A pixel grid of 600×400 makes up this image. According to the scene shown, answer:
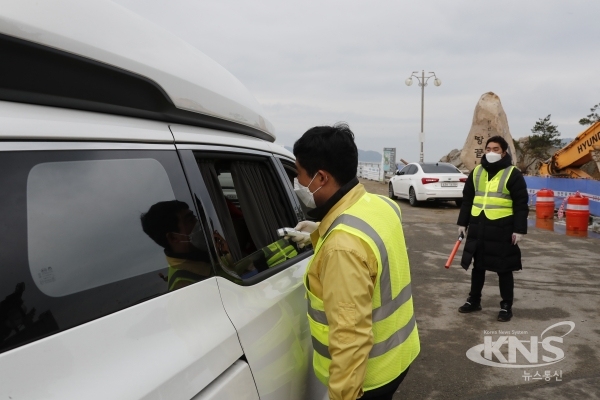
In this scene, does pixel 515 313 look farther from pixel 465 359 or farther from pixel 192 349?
pixel 192 349

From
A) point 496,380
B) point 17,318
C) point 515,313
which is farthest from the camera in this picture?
point 515,313

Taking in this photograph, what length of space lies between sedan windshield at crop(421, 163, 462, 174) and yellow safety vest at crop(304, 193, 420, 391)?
14916 millimetres

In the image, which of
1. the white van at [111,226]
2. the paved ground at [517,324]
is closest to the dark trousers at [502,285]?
the paved ground at [517,324]

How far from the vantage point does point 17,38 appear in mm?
1104

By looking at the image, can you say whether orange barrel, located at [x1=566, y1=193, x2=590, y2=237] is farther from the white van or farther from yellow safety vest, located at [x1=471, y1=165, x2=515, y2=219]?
the white van

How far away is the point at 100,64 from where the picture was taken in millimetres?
1326

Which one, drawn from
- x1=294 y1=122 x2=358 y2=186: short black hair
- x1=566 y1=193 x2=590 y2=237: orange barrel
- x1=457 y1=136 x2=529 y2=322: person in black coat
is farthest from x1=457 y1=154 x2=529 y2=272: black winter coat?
x1=566 y1=193 x2=590 y2=237: orange barrel

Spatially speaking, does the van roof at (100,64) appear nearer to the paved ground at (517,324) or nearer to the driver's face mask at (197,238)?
the driver's face mask at (197,238)

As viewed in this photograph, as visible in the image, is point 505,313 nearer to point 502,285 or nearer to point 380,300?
point 502,285

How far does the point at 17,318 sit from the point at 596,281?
7.70 m

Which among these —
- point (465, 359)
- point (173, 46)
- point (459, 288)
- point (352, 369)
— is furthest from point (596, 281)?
point (173, 46)

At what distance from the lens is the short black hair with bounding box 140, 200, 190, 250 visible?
1.42m

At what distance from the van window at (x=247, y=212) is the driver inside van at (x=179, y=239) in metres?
0.12

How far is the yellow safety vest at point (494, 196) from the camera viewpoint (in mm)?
5219
